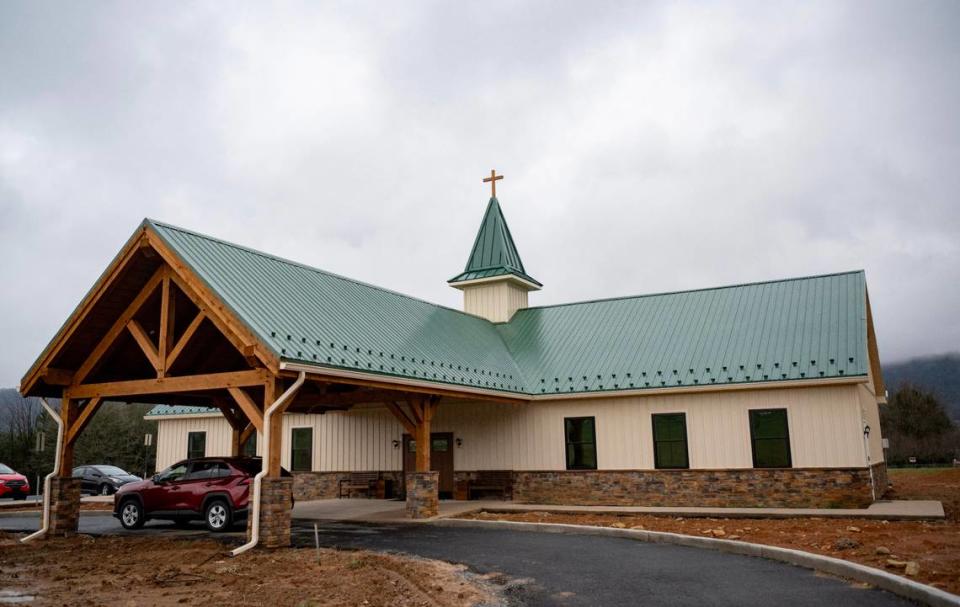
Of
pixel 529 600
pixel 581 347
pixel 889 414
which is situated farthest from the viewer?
pixel 889 414

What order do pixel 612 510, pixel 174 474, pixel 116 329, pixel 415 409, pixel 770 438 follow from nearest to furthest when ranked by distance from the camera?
pixel 116 329 < pixel 174 474 < pixel 415 409 < pixel 612 510 < pixel 770 438

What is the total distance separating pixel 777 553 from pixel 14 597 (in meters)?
9.90

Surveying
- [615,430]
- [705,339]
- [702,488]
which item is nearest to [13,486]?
[615,430]

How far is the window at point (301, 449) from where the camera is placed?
79.0 ft

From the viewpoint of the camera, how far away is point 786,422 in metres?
18.3

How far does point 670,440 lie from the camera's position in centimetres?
1947

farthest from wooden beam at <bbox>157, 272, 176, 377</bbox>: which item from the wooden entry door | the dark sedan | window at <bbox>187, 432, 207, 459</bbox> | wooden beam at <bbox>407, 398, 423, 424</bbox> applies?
the dark sedan

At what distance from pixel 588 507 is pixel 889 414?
1454 inches

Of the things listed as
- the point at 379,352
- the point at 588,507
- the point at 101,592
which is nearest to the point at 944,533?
the point at 588,507

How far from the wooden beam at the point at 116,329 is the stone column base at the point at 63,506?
2.09 m

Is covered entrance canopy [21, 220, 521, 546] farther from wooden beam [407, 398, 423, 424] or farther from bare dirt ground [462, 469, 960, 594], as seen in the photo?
bare dirt ground [462, 469, 960, 594]

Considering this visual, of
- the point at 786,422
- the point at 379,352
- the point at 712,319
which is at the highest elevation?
the point at 712,319

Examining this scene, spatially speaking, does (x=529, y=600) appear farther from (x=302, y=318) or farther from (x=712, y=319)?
(x=712, y=319)

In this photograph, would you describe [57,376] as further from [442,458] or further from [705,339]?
[705,339]
